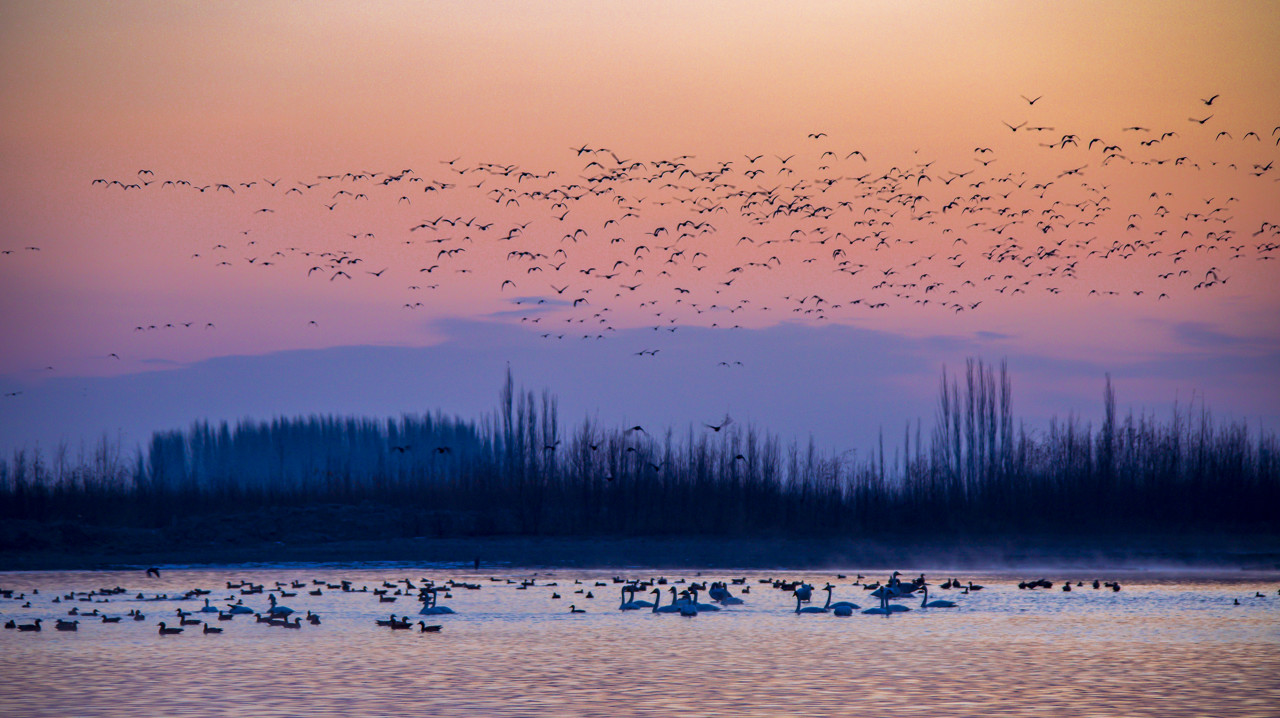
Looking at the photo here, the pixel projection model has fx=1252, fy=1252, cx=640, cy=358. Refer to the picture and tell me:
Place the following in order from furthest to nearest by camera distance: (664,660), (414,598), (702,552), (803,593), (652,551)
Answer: (652,551) → (702,552) → (414,598) → (803,593) → (664,660)

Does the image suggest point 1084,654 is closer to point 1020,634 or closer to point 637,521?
point 1020,634

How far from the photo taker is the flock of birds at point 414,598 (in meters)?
22.4

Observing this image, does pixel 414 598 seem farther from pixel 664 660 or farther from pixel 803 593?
pixel 664 660

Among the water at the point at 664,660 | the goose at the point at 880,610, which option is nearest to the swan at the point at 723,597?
the water at the point at 664,660

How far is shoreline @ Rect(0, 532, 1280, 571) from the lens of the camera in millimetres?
39344

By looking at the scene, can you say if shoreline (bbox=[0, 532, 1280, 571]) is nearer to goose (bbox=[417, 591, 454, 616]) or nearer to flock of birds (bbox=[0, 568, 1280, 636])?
flock of birds (bbox=[0, 568, 1280, 636])

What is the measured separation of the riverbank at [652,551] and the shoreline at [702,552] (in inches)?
1.4

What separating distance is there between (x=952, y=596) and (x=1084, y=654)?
9.47 meters

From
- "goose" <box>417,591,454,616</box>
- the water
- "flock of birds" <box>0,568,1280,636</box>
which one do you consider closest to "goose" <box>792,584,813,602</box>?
"flock of birds" <box>0,568,1280,636</box>

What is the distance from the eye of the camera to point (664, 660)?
1794cm

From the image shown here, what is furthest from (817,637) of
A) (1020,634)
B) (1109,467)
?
(1109,467)

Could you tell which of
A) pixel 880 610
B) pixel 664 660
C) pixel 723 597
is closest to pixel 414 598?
pixel 723 597

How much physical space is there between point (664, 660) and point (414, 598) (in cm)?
1090

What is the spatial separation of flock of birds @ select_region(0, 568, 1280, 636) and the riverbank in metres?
6.59
